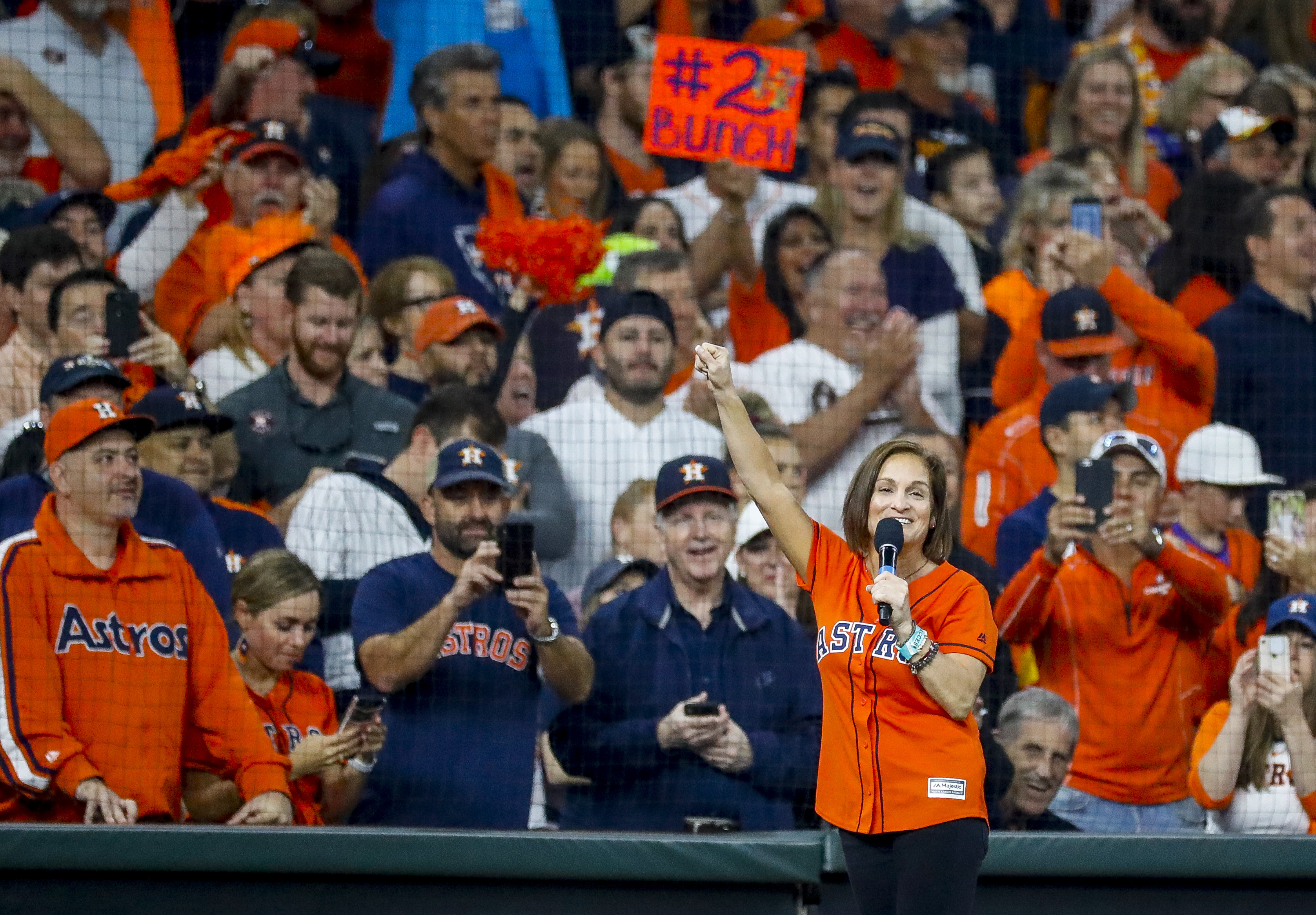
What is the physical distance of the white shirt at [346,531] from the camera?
5121 mm

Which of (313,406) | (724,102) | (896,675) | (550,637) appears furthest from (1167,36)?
(896,675)

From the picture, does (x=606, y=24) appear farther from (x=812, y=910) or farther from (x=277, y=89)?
(x=812, y=910)

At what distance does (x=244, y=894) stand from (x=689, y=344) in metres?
2.64

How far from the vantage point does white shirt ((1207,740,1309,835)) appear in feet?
16.0

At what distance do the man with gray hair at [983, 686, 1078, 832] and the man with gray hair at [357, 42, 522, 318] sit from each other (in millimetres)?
2527

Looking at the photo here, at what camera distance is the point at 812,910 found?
4531 mm

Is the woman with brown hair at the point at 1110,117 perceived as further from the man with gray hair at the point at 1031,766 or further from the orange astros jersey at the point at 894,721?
the orange astros jersey at the point at 894,721

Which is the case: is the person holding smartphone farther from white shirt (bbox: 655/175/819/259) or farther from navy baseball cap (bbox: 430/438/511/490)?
white shirt (bbox: 655/175/819/259)

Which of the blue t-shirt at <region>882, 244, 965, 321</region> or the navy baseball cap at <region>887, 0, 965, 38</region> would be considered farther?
the navy baseball cap at <region>887, 0, 965, 38</region>

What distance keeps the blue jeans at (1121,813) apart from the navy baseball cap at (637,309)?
6.52ft

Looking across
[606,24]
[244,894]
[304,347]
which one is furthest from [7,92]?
[244,894]

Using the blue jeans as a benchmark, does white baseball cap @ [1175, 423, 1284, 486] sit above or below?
above

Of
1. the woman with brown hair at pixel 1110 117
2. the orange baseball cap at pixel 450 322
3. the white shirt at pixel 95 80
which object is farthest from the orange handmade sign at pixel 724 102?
the white shirt at pixel 95 80

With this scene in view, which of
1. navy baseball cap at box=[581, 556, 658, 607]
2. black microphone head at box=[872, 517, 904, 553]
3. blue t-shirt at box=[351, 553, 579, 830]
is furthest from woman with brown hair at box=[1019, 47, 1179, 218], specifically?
black microphone head at box=[872, 517, 904, 553]
